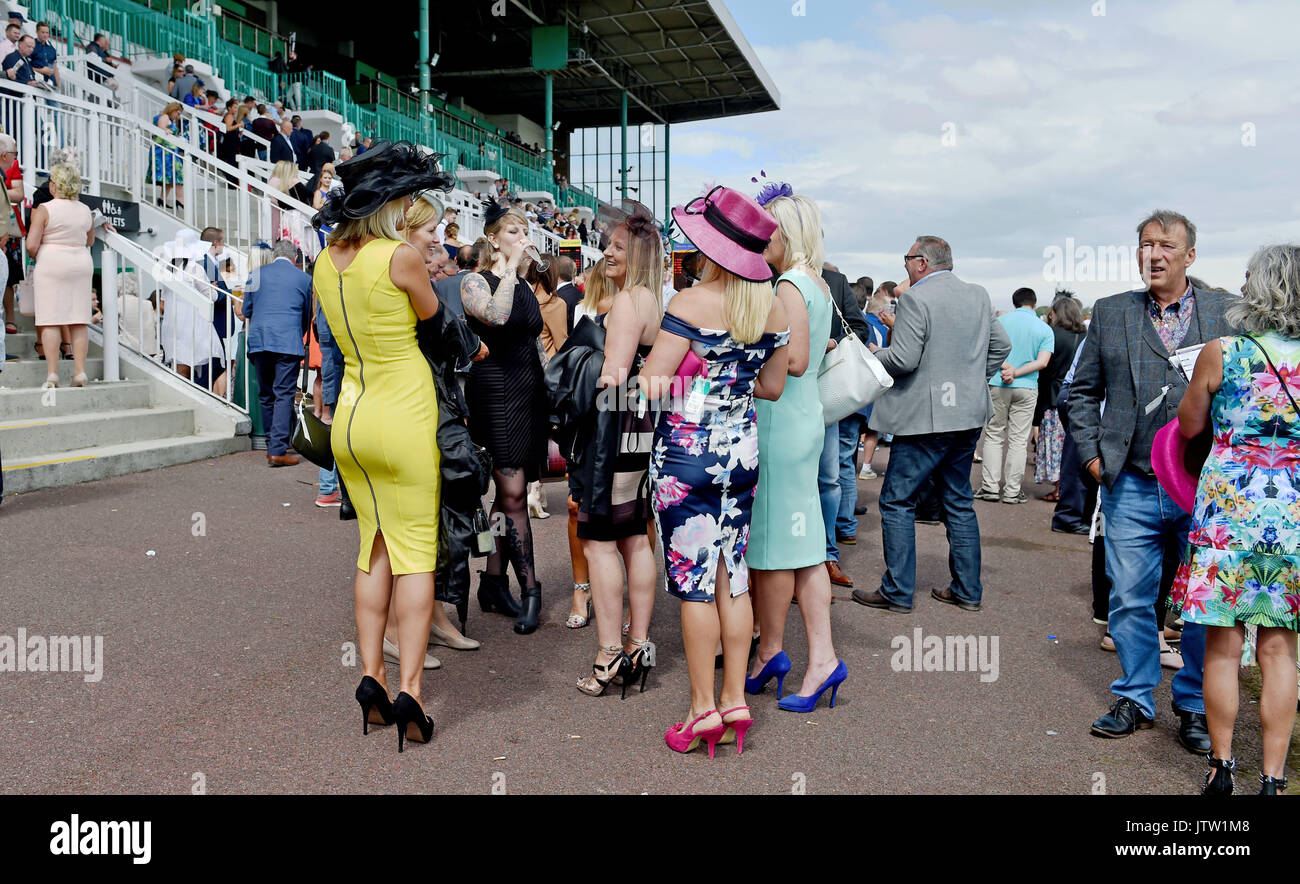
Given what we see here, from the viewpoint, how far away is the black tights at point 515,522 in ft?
16.2

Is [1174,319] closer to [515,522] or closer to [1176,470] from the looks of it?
[1176,470]

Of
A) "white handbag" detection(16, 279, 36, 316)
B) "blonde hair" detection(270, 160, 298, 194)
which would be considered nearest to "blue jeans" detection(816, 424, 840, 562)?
"white handbag" detection(16, 279, 36, 316)

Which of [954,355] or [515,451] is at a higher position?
[954,355]

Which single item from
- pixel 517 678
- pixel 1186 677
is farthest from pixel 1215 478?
pixel 517 678

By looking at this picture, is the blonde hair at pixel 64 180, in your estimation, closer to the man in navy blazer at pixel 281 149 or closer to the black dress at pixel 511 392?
the black dress at pixel 511 392

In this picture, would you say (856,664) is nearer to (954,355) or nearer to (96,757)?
(954,355)

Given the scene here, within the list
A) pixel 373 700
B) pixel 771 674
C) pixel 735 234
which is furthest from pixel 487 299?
pixel 771 674

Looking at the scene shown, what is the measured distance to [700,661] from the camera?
11.8 ft

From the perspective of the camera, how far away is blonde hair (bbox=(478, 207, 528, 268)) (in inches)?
181

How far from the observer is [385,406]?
3527 millimetres

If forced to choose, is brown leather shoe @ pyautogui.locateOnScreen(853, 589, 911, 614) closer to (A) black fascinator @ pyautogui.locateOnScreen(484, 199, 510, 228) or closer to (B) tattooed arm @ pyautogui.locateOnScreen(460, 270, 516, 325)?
(B) tattooed arm @ pyautogui.locateOnScreen(460, 270, 516, 325)

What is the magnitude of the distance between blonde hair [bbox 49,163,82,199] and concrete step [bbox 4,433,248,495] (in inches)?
83.6

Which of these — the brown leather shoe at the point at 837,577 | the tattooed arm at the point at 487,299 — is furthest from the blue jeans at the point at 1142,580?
the tattooed arm at the point at 487,299

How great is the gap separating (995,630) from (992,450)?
15.1 feet
